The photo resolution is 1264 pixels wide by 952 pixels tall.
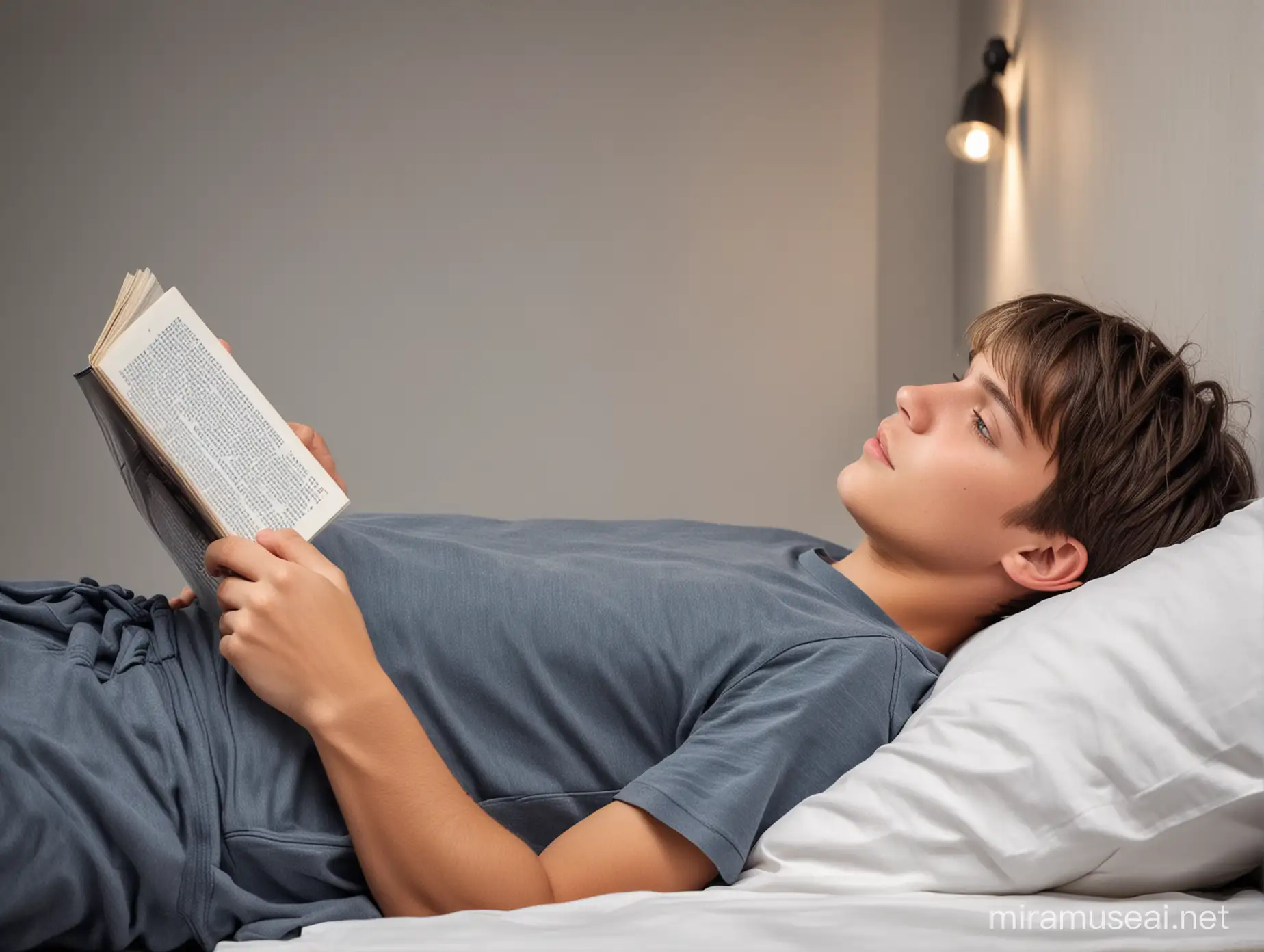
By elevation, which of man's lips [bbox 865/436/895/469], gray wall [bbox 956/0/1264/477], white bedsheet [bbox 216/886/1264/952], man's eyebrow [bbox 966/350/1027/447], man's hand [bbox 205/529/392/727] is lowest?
white bedsheet [bbox 216/886/1264/952]

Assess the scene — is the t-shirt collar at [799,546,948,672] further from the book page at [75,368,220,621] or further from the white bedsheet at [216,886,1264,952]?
the book page at [75,368,220,621]

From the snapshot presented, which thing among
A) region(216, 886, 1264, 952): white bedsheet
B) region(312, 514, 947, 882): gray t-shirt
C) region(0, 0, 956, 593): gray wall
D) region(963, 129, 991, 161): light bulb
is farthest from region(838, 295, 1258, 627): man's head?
region(0, 0, 956, 593): gray wall

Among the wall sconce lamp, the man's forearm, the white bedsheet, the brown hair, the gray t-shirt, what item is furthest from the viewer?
the wall sconce lamp

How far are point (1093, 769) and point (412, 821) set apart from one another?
472 mm

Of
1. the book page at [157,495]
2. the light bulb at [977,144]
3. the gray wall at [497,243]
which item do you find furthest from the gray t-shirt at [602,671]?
the gray wall at [497,243]

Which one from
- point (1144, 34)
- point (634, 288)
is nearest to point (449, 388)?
point (634, 288)

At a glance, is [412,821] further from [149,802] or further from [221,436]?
[221,436]

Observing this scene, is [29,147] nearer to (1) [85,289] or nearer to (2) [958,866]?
(1) [85,289]

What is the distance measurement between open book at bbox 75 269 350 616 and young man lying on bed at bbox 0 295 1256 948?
0.11ft

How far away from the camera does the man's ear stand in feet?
3.53

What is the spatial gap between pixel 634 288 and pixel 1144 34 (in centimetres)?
165

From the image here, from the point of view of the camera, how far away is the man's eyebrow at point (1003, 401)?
1.07 metres

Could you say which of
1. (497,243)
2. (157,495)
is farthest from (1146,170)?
(497,243)

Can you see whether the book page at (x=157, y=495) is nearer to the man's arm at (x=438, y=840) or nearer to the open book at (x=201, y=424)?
the open book at (x=201, y=424)
